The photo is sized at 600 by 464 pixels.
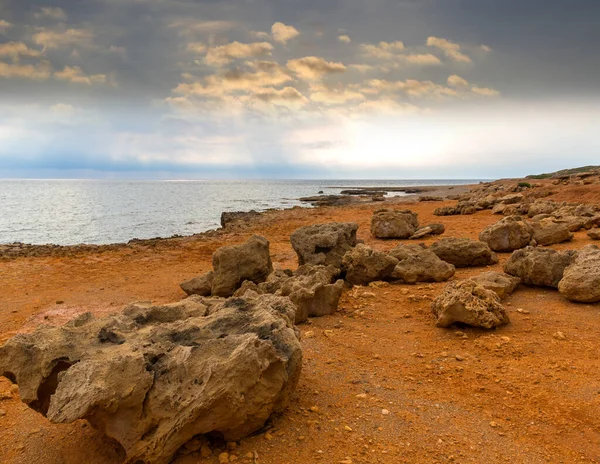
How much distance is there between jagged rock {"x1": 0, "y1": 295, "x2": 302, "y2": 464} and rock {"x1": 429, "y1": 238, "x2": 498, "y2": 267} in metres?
7.01

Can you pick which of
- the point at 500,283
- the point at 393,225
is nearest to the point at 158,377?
the point at 500,283

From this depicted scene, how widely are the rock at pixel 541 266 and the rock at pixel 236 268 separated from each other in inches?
210

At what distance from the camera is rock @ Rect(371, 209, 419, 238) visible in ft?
54.7

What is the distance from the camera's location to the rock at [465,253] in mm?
10406

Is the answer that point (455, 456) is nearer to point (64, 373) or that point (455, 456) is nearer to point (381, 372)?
point (381, 372)

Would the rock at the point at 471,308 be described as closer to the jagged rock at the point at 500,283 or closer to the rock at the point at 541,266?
the jagged rock at the point at 500,283

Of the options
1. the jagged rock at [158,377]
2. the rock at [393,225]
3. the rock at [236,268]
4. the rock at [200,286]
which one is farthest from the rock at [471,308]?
the rock at [393,225]

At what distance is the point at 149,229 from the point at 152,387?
29658 mm

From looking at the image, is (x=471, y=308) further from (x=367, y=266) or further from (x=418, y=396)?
(x=367, y=266)

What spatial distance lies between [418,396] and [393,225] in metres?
12.4

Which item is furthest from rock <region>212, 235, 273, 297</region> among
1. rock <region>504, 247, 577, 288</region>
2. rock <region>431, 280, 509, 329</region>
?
rock <region>504, 247, 577, 288</region>

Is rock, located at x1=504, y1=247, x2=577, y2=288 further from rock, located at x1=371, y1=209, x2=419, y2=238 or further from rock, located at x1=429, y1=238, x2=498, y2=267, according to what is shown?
rock, located at x1=371, y1=209, x2=419, y2=238

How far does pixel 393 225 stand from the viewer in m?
16.7

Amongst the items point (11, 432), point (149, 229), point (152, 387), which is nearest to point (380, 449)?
point (152, 387)
